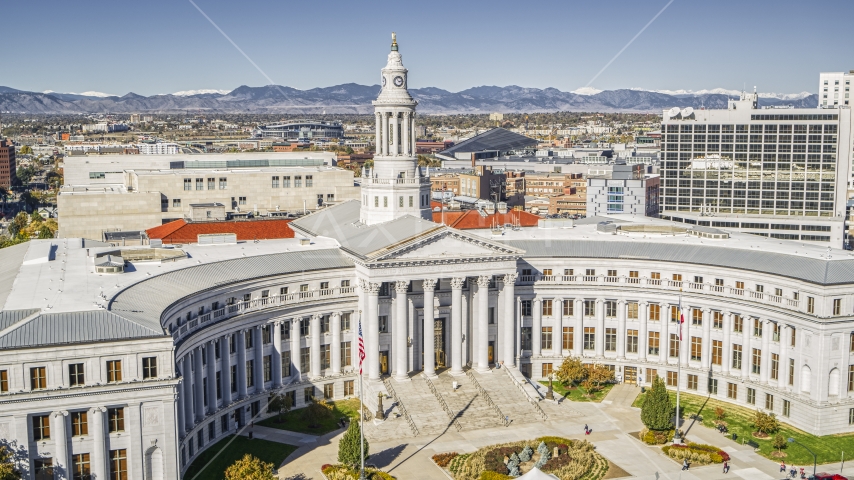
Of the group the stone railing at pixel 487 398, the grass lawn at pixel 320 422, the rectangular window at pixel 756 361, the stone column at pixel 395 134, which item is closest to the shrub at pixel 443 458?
the stone railing at pixel 487 398

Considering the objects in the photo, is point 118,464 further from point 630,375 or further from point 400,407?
point 630,375

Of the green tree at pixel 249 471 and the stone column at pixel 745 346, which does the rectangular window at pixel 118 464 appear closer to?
the green tree at pixel 249 471

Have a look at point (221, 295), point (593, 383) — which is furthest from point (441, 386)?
point (221, 295)

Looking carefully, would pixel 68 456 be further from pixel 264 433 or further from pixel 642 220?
pixel 642 220

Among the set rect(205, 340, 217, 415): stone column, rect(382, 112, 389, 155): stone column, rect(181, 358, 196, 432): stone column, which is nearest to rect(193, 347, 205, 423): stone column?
Answer: rect(181, 358, 196, 432): stone column

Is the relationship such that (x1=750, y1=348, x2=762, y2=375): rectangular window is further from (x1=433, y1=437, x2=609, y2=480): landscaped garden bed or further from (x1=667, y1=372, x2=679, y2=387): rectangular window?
(x1=433, y1=437, x2=609, y2=480): landscaped garden bed

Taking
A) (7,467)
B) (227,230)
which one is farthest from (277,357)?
(227,230)
